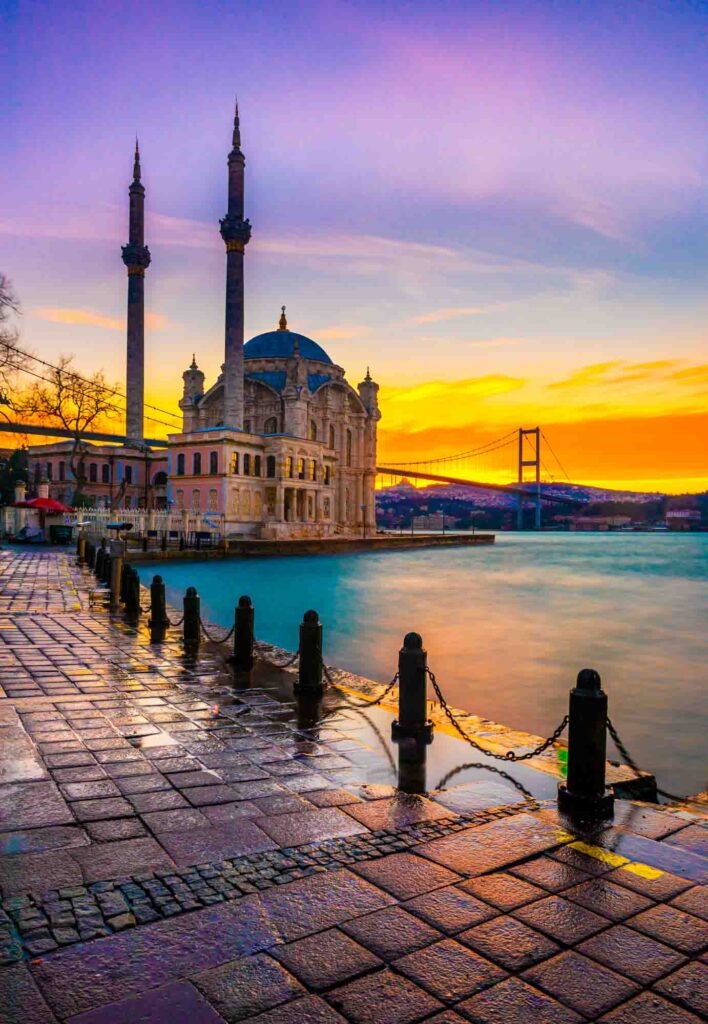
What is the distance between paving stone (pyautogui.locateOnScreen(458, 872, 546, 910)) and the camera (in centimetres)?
314

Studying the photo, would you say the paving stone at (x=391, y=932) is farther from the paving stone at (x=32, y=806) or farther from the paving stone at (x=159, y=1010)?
the paving stone at (x=32, y=806)

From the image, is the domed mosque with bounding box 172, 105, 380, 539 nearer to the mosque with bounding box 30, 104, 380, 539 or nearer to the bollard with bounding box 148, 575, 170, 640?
the mosque with bounding box 30, 104, 380, 539

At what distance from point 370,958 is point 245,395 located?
59044mm

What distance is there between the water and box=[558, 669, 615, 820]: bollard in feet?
13.1

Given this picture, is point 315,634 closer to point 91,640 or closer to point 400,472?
point 91,640

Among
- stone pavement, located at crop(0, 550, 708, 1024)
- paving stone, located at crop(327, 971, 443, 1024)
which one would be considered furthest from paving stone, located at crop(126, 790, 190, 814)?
paving stone, located at crop(327, 971, 443, 1024)

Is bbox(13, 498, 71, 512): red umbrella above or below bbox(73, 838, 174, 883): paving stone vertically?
above

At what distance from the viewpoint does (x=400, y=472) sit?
9969 centimetres

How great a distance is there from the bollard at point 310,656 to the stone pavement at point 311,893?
1671 millimetres

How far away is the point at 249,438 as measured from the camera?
48344mm

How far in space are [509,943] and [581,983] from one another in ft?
1.01

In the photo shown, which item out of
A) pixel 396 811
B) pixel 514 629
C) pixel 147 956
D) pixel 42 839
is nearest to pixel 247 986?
pixel 147 956

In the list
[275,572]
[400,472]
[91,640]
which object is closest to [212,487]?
[275,572]

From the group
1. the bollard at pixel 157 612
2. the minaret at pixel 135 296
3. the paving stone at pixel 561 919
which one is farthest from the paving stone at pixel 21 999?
the minaret at pixel 135 296
